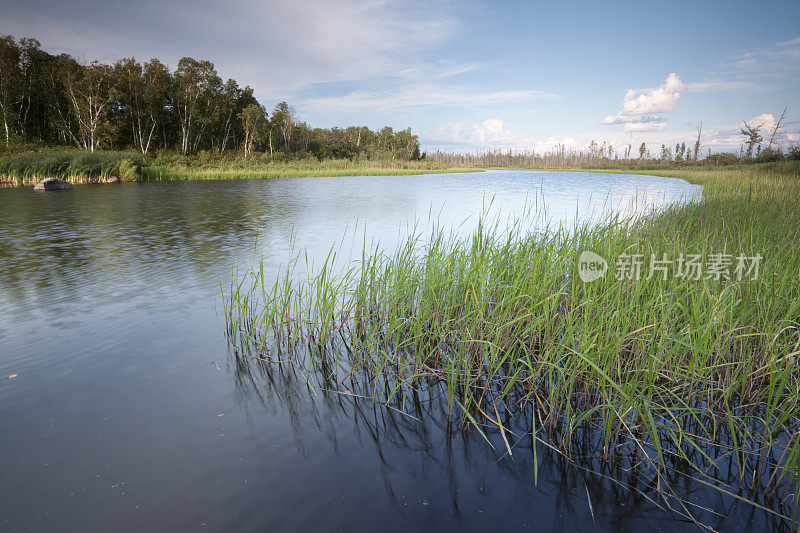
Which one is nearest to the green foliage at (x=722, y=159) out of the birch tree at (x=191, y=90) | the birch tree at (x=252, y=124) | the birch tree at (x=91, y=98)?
the birch tree at (x=252, y=124)

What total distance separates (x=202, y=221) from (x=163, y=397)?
12408mm

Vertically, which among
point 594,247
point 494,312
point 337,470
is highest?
point 594,247

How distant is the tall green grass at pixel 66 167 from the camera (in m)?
25.7

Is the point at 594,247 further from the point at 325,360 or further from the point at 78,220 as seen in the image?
the point at 78,220

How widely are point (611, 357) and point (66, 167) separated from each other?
114ft

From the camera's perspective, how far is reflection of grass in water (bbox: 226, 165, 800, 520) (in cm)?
271

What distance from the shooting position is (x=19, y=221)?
13.8 metres

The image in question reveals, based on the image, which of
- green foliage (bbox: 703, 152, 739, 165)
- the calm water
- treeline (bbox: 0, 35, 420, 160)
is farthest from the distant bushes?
green foliage (bbox: 703, 152, 739, 165)

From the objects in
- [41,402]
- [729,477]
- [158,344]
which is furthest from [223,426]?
[729,477]

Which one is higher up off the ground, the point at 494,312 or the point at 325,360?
the point at 494,312

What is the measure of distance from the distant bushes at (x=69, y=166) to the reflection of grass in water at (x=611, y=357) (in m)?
30.4

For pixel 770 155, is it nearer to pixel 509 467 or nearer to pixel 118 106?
pixel 509 467

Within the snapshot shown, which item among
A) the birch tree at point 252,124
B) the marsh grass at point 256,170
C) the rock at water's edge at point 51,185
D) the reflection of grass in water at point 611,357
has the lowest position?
the reflection of grass in water at point 611,357

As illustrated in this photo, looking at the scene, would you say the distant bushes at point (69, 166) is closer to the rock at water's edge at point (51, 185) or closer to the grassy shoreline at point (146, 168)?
the grassy shoreline at point (146, 168)
